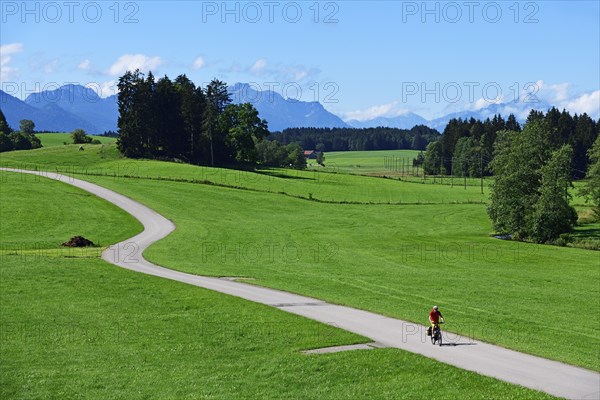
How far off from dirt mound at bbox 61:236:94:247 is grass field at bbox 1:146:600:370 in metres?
7.05

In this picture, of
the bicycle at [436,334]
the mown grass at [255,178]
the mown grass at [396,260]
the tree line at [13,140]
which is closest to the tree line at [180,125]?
the mown grass at [255,178]

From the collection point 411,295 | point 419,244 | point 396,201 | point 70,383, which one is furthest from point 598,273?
point 396,201

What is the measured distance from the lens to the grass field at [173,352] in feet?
78.8

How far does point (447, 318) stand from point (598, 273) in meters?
30.0

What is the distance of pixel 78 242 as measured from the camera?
64.4m

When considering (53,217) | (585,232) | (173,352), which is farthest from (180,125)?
(173,352)

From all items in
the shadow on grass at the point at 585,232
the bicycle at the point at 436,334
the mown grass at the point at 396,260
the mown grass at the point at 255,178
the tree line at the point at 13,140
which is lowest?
the shadow on grass at the point at 585,232

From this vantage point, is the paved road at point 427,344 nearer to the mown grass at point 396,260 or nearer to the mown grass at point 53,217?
the mown grass at point 396,260

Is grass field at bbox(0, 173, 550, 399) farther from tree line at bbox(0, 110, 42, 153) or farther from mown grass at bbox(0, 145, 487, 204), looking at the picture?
tree line at bbox(0, 110, 42, 153)

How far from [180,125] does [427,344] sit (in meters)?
127

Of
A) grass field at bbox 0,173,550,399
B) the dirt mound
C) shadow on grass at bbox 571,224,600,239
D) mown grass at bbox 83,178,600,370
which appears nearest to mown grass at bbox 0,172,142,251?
the dirt mound

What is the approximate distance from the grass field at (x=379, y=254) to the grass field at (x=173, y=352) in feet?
20.9

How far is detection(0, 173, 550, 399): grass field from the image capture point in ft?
78.8

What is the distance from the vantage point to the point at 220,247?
65312mm
